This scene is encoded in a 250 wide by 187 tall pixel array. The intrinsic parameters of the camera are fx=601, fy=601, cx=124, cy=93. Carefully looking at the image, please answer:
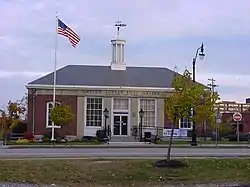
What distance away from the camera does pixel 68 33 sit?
4622 cm

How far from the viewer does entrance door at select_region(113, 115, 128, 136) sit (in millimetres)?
56625

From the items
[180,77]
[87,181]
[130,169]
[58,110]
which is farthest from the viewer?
[58,110]

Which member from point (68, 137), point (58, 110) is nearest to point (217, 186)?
point (58, 110)

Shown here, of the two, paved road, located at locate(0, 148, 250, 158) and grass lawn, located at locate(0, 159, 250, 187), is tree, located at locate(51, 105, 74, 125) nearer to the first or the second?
paved road, located at locate(0, 148, 250, 158)

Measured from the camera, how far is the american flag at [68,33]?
4575cm

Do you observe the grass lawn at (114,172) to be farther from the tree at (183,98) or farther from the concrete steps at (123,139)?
the concrete steps at (123,139)

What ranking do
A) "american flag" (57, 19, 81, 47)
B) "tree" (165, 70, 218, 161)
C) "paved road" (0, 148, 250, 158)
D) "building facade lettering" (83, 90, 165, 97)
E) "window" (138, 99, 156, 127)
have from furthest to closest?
"window" (138, 99, 156, 127)
"building facade lettering" (83, 90, 165, 97)
"american flag" (57, 19, 81, 47)
"paved road" (0, 148, 250, 158)
"tree" (165, 70, 218, 161)

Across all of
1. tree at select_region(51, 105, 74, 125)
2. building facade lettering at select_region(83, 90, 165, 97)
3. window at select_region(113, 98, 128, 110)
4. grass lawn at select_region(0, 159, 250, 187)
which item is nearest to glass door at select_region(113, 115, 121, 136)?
window at select_region(113, 98, 128, 110)

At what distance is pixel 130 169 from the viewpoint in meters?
22.3

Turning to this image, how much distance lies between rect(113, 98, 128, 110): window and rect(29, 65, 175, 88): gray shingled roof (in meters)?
1.54

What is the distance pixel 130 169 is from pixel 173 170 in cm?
168

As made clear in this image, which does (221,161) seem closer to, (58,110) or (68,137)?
(58,110)

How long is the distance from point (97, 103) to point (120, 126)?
3186mm

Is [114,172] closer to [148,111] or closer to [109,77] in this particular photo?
[148,111]
